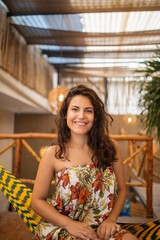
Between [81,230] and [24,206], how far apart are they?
526 millimetres

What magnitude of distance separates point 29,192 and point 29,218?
0.59 ft

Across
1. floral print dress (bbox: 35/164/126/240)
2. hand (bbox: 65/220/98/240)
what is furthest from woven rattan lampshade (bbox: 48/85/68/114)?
hand (bbox: 65/220/98/240)

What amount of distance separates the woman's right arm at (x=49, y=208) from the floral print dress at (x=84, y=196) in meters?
0.06

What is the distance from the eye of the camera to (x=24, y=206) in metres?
1.54

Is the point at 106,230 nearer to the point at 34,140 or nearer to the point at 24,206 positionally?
the point at 24,206

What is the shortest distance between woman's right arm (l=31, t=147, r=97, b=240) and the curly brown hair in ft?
0.26

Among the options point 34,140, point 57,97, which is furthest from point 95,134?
point 34,140

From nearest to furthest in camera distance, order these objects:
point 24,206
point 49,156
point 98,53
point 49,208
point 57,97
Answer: point 49,208 → point 49,156 → point 24,206 → point 57,97 → point 98,53

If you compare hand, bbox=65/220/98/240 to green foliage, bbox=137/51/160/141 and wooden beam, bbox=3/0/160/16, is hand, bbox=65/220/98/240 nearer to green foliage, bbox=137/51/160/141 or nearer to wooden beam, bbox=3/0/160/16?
green foliage, bbox=137/51/160/141

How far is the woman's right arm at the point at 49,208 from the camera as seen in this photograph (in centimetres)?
119

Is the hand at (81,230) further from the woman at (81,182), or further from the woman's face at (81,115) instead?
the woman's face at (81,115)

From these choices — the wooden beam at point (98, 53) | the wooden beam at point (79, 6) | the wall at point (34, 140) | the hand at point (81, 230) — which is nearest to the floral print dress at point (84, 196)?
the hand at point (81, 230)

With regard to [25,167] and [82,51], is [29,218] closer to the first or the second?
[82,51]

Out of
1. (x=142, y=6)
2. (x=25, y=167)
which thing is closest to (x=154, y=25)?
(x=142, y=6)
